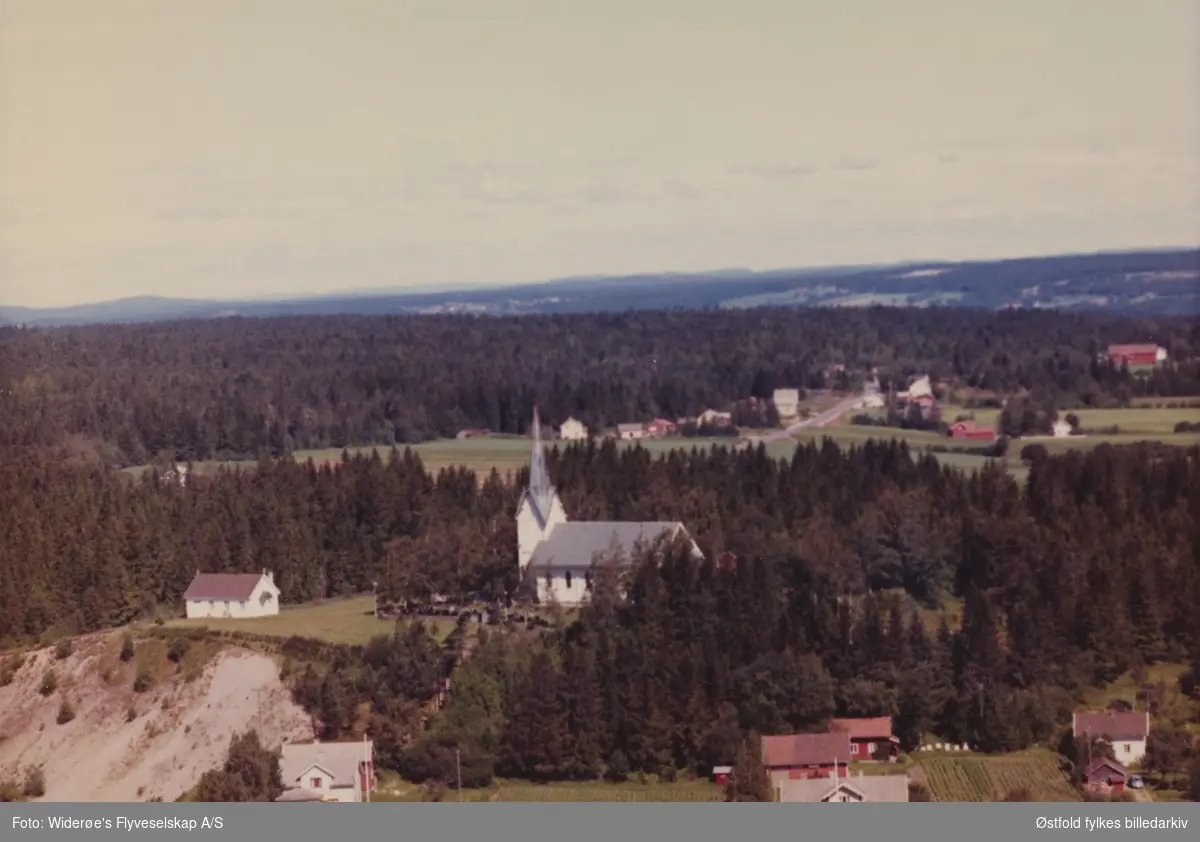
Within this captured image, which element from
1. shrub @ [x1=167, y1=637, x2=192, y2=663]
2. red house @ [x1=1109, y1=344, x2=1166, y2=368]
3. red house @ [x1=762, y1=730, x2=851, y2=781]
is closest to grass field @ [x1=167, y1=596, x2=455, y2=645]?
shrub @ [x1=167, y1=637, x2=192, y2=663]

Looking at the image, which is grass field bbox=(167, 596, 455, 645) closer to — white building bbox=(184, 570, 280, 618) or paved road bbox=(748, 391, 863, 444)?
white building bbox=(184, 570, 280, 618)

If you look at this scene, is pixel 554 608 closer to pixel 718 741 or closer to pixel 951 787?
pixel 718 741

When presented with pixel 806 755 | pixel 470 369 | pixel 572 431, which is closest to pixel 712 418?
pixel 572 431

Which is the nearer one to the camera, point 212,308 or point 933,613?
point 933,613

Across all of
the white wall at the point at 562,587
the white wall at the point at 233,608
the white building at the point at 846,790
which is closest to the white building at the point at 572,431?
the white wall at the point at 562,587

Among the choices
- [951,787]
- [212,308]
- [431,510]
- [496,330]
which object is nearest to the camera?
[951,787]

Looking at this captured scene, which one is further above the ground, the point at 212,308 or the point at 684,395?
the point at 212,308

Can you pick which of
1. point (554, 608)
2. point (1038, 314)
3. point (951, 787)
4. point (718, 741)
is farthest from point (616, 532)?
point (1038, 314)

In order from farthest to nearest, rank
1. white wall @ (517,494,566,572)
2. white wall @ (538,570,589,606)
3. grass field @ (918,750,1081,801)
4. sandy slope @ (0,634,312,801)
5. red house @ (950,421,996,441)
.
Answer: red house @ (950,421,996,441) < white wall @ (517,494,566,572) < white wall @ (538,570,589,606) < sandy slope @ (0,634,312,801) < grass field @ (918,750,1081,801)
